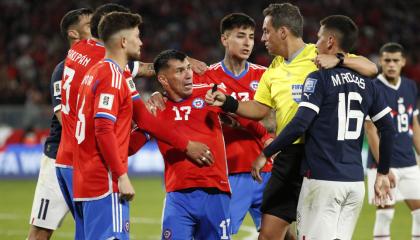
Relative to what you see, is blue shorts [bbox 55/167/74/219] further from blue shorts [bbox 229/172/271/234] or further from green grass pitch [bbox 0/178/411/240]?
green grass pitch [bbox 0/178/411/240]

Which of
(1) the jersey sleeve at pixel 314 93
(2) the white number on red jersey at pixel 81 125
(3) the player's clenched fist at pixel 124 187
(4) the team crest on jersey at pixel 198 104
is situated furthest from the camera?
(4) the team crest on jersey at pixel 198 104

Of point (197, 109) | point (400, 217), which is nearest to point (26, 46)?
point (400, 217)

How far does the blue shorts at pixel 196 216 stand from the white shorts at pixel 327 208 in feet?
2.81

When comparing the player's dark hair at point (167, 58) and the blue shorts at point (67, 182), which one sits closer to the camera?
the player's dark hair at point (167, 58)

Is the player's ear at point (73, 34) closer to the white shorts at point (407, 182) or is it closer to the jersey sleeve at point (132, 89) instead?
the jersey sleeve at point (132, 89)

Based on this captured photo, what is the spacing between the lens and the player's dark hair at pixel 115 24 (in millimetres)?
6031

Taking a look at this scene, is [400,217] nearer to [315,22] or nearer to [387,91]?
[387,91]

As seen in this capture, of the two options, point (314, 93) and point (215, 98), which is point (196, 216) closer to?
point (215, 98)

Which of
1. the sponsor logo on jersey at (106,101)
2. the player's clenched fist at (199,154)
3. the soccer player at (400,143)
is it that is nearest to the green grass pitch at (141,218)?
the soccer player at (400,143)

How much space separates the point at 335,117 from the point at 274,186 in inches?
46.7

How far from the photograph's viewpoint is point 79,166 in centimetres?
602

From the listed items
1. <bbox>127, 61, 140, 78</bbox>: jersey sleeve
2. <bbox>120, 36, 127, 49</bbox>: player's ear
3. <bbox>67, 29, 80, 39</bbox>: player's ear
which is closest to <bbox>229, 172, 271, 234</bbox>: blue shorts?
<bbox>127, 61, 140, 78</bbox>: jersey sleeve

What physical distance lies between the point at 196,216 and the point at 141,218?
21.2 ft

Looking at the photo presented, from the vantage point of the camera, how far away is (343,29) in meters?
6.30
